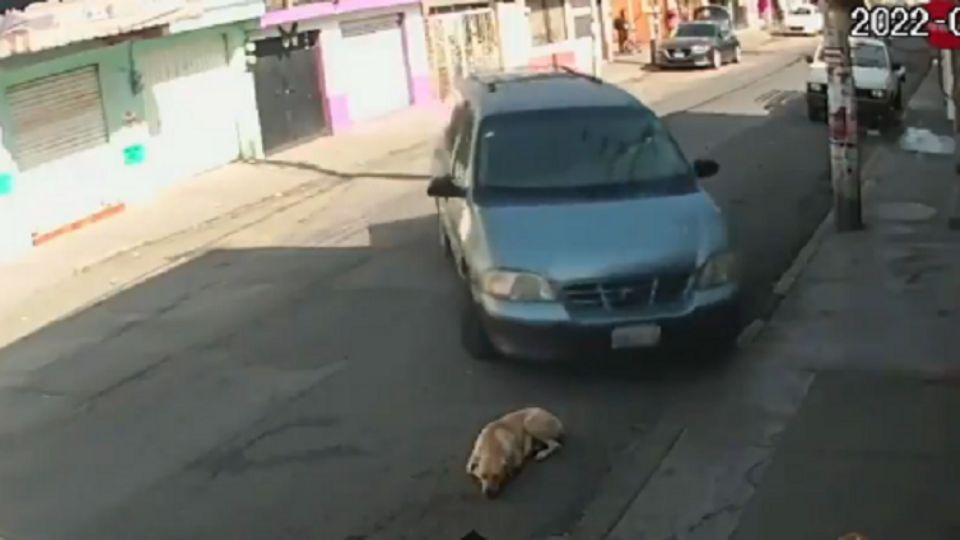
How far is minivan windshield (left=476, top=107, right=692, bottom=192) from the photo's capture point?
10930 mm

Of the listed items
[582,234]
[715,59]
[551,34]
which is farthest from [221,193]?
[715,59]

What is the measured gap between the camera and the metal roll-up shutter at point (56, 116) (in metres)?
20.6

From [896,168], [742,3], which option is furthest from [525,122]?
[742,3]

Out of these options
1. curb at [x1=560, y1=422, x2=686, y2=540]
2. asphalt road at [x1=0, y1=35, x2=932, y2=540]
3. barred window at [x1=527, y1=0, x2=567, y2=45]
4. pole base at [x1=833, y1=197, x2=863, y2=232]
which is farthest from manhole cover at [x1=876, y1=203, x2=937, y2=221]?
barred window at [x1=527, y1=0, x2=567, y2=45]

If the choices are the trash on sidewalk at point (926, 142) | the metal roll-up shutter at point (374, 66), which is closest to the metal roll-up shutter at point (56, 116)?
the metal roll-up shutter at point (374, 66)

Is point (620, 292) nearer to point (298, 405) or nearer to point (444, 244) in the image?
point (298, 405)

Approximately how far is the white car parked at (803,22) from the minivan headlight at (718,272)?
165 ft

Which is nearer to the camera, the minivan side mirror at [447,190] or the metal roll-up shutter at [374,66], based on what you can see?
the minivan side mirror at [447,190]

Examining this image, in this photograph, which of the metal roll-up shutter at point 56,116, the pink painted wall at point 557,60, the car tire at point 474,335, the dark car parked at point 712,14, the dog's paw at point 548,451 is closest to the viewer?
the dog's paw at point 548,451

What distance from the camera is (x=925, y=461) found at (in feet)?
27.3

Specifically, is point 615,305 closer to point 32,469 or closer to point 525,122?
point 525,122

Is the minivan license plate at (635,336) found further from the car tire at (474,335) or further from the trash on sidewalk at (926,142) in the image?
the trash on sidewalk at (926,142)

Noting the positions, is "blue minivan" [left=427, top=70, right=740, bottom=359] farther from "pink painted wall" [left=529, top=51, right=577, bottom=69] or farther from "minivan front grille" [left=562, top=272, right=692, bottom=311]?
"pink painted wall" [left=529, top=51, right=577, bottom=69]

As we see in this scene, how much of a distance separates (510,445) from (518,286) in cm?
174
